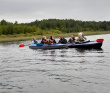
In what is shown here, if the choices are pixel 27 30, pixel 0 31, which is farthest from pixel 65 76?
pixel 27 30

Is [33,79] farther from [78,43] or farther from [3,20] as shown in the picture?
[3,20]

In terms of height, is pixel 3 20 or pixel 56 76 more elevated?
pixel 3 20

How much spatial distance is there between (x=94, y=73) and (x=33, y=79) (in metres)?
3.13

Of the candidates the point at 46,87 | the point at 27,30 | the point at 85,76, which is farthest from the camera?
the point at 27,30

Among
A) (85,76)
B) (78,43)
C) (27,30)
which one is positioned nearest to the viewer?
(85,76)

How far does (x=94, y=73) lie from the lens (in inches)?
398

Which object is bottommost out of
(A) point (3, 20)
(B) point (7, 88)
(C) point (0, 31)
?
(B) point (7, 88)

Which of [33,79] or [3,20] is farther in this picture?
[3,20]

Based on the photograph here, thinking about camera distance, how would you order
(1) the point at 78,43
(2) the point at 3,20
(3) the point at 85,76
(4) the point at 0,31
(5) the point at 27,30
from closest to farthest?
(3) the point at 85,76 < (1) the point at 78,43 < (4) the point at 0,31 < (5) the point at 27,30 < (2) the point at 3,20

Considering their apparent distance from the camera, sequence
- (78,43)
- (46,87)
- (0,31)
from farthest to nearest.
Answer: (0,31)
(78,43)
(46,87)

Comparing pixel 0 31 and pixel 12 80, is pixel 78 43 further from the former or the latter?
pixel 0 31

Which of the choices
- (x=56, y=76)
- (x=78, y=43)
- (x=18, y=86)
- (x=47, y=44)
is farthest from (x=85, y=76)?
(x=47, y=44)

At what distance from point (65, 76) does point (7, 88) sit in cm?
294

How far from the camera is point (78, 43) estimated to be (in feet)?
74.9
